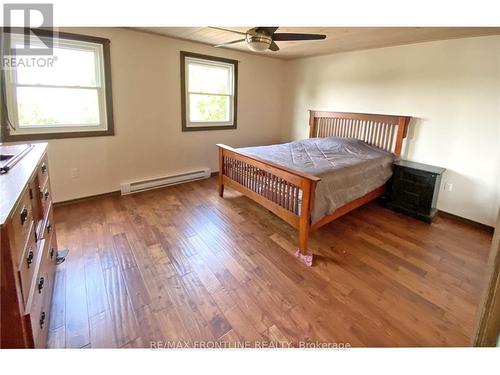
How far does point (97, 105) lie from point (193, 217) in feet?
6.41

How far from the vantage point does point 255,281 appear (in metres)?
2.02

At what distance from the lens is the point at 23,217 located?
1.18m

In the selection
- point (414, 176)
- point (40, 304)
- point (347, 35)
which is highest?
point (347, 35)

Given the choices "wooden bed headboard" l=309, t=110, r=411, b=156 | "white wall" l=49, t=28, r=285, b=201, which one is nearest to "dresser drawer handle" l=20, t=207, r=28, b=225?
"white wall" l=49, t=28, r=285, b=201

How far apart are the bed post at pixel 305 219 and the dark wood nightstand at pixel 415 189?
173 cm

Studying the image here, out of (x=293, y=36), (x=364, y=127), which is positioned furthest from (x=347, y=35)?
(x=364, y=127)

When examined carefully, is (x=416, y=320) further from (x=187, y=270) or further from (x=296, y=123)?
(x=296, y=123)

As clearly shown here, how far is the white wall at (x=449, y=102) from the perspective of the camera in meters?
2.90

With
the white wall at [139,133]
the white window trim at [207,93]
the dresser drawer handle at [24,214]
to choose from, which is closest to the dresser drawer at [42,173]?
the dresser drawer handle at [24,214]

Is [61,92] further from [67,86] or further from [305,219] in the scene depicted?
[305,219]

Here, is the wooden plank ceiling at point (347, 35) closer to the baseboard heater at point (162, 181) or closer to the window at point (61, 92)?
the window at point (61, 92)

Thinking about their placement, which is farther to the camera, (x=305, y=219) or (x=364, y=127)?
(x=364, y=127)

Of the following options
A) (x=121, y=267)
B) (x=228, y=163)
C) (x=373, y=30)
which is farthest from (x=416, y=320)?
(x=373, y=30)

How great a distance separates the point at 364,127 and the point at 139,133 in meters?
3.40
